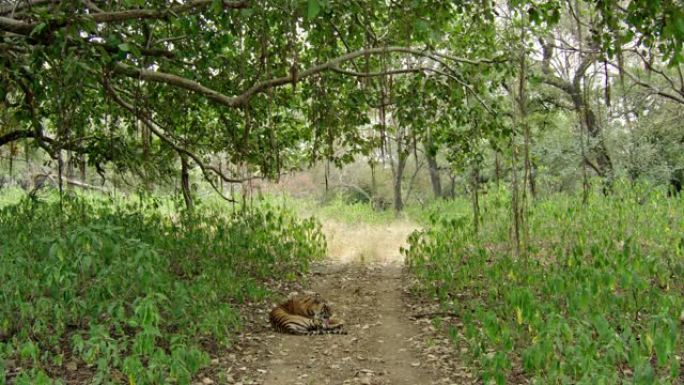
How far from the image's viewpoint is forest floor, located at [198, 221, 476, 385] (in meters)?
5.40

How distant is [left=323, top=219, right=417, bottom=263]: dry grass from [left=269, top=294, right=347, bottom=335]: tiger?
16.1 feet

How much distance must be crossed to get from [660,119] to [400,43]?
12909 millimetres

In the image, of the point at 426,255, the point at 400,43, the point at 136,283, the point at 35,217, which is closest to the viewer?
the point at 136,283

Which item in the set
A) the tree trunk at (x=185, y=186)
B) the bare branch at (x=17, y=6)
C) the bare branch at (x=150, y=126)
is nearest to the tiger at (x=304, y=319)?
the bare branch at (x=150, y=126)

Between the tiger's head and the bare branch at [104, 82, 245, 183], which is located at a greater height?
the bare branch at [104, 82, 245, 183]

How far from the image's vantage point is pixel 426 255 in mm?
10453

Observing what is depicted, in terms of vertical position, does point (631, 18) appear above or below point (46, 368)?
above

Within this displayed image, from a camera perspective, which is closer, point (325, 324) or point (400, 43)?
point (325, 324)

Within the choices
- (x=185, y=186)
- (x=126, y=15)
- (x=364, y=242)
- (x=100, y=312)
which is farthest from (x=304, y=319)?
(x=364, y=242)

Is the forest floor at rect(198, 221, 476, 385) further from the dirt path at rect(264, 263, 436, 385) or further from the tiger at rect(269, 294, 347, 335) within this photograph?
the tiger at rect(269, 294, 347, 335)

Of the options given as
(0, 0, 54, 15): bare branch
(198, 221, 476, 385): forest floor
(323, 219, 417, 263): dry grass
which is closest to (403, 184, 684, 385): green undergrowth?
(198, 221, 476, 385): forest floor

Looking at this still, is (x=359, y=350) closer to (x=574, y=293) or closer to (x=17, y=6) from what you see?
(x=574, y=293)

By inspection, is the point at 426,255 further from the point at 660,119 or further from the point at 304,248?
the point at 660,119

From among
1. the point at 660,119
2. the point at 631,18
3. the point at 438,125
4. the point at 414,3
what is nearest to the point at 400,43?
the point at 438,125
